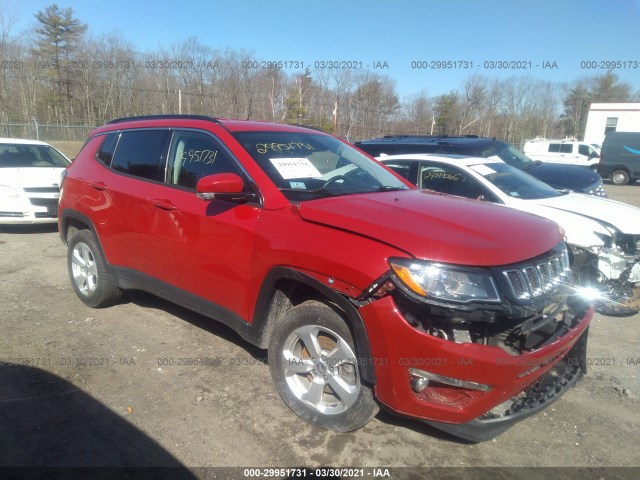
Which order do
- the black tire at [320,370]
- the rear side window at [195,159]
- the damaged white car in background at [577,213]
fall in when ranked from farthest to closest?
the damaged white car in background at [577,213], the rear side window at [195,159], the black tire at [320,370]

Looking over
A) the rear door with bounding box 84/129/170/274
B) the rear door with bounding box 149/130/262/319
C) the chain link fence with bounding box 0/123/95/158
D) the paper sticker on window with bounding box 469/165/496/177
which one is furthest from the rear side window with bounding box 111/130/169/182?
the chain link fence with bounding box 0/123/95/158

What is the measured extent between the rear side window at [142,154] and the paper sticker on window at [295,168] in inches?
44.5

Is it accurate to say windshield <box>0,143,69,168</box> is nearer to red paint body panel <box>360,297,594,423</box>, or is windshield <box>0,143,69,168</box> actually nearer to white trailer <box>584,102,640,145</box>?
red paint body panel <box>360,297,594,423</box>

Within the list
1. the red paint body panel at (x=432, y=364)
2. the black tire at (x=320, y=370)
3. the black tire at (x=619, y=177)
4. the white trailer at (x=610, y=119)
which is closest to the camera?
the red paint body panel at (x=432, y=364)

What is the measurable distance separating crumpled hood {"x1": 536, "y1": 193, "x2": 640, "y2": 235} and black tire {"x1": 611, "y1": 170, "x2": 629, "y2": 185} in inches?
786

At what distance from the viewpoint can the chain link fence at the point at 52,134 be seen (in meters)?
19.6

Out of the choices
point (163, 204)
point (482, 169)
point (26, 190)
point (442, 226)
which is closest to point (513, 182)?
point (482, 169)

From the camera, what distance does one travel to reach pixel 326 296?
8.93ft

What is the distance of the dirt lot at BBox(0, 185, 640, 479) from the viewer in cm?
267

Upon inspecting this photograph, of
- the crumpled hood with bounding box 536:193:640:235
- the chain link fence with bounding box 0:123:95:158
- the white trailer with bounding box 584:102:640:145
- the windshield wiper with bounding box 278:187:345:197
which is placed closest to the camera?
the windshield wiper with bounding box 278:187:345:197

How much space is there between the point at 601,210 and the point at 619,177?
20770 millimetres

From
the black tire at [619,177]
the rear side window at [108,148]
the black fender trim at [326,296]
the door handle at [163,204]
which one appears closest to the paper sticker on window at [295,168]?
the black fender trim at [326,296]

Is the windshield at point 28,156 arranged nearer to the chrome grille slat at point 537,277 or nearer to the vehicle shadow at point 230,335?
the vehicle shadow at point 230,335

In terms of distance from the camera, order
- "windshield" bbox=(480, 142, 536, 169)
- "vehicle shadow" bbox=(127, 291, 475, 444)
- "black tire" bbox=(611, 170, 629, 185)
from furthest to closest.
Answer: "black tire" bbox=(611, 170, 629, 185)
"windshield" bbox=(480, 142, 536, 169)
"vehicle shadow" bbox=(127, 291, 475, 444)
